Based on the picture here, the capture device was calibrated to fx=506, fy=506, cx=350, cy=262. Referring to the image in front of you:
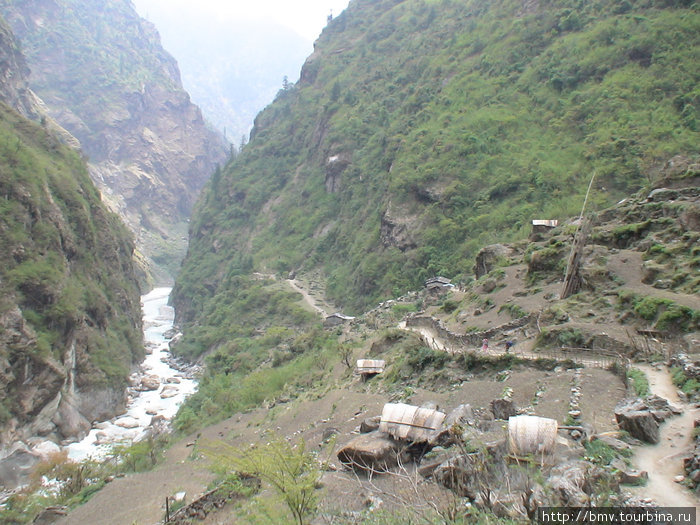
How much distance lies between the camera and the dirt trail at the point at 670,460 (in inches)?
309

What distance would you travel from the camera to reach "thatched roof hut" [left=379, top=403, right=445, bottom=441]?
42.5 feet

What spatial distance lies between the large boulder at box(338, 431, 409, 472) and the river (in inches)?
917

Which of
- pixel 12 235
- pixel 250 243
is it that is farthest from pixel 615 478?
pixel 250 243

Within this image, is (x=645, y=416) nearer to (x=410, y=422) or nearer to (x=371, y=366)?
(x=410, y=422)

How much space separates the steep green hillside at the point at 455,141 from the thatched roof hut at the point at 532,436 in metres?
34.1

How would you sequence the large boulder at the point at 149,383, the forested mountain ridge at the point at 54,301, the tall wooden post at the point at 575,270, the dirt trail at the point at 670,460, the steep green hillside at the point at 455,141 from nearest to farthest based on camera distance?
1. the dirt trail at the point at 670,460
2. the tall wooden post at the point at 575,270
3. the forested mountain ridge at the point at 54,301
4. the steep green hillside at the point at 455,141
5. the large boulder at the point at 149,383

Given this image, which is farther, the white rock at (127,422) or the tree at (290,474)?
the white rock at (127,422)

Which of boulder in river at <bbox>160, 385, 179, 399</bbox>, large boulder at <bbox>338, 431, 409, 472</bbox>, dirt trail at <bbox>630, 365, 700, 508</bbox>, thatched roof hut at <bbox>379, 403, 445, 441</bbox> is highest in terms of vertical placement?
dirt trail at <bbox>630, 365, 700, 508</bbox>

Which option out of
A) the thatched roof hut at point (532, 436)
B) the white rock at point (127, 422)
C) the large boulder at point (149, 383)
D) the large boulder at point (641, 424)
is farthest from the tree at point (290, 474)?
the large boulder at point (149, 383)

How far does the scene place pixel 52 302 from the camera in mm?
45312

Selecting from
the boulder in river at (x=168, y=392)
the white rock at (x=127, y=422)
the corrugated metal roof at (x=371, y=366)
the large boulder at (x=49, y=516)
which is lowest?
the boulder in river at (x=168, y=392)

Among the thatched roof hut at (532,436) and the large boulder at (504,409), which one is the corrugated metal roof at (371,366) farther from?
the thatched roof hut at (532,436)

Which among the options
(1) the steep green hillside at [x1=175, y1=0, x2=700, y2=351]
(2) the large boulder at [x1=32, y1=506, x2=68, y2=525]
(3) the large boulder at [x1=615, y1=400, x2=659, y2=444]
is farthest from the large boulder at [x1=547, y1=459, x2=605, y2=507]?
(1) the steep green hillside at [x1=175, y1=0, x2=700, y2=351]

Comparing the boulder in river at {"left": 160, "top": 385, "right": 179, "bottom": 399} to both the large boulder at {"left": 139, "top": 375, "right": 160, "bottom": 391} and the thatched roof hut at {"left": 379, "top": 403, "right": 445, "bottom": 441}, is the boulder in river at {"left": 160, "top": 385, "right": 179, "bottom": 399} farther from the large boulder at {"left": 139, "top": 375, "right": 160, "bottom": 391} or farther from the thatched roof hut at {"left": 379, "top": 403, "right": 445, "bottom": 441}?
the thatched roof hut at {"left": 379, "top": 403, "right": 445, "bottom": 441}
